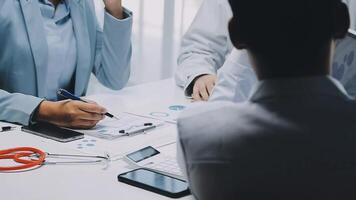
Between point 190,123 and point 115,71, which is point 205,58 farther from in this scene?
point 190,123

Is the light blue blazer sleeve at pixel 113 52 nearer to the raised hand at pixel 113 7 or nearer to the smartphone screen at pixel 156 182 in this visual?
the raised hand at pixel 113 7

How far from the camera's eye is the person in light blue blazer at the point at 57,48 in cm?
162

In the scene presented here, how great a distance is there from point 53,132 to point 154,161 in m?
0.32

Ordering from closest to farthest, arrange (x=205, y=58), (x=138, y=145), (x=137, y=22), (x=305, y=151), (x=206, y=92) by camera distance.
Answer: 1. (x=305, y=151)
2. (x=138, y=145)
3. (x=206, y=92)
4. (x=205, y=58)
5. (x=137, y=22)

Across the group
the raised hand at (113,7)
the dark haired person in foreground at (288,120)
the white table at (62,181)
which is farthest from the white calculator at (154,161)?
the raised hand at (113,7)

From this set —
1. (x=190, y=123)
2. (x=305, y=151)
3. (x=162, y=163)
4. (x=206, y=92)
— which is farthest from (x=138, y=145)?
(x=305, y=151)

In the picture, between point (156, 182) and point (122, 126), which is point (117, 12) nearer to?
point (122, 126)

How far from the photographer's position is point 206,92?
1623mm

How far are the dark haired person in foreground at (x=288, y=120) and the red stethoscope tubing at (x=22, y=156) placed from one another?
0.53m

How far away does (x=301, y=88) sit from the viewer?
63 centimetres

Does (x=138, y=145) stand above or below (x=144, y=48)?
above

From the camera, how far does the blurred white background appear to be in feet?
9.53

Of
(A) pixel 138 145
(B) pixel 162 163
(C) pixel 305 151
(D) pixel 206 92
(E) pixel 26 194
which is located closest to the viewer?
(C) pixel 305 151

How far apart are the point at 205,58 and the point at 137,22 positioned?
1.37 metres
